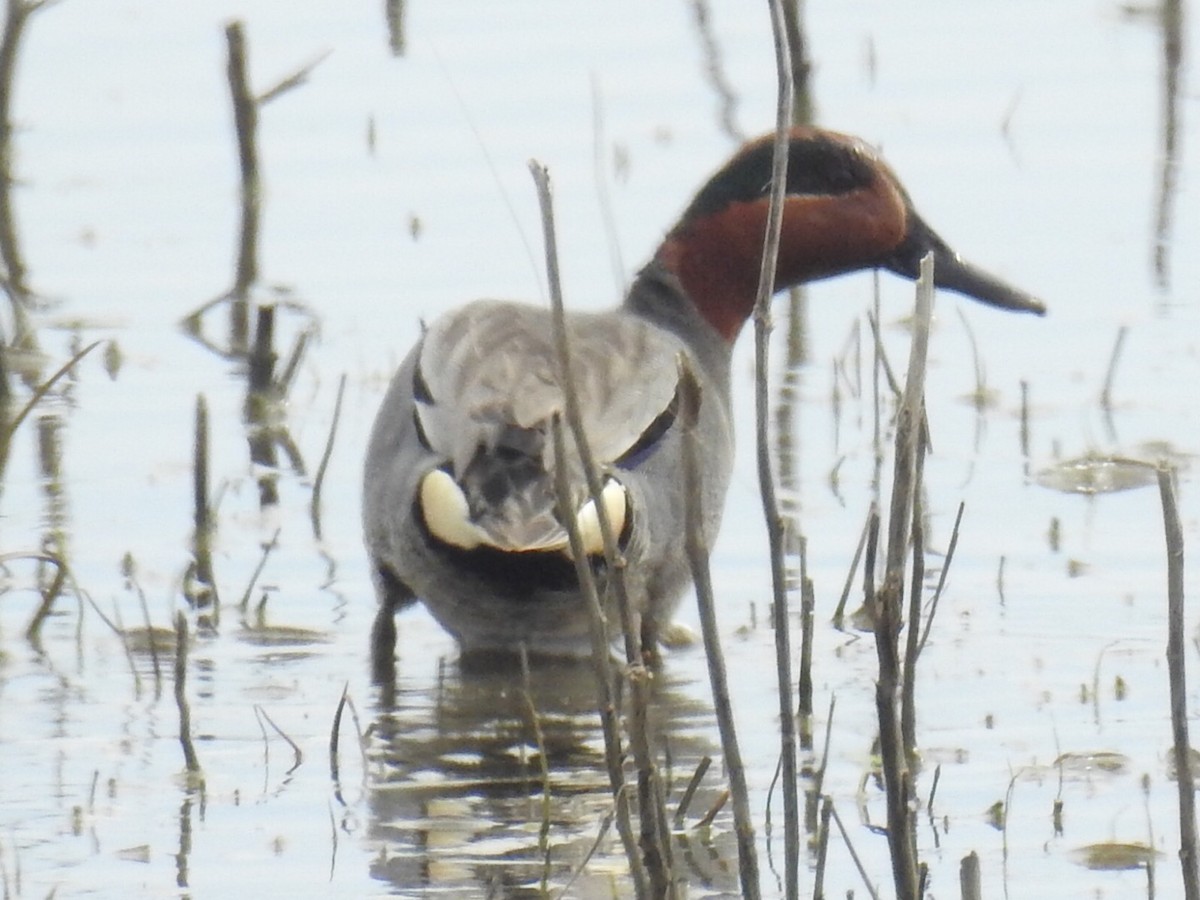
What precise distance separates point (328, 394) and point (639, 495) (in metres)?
2.46

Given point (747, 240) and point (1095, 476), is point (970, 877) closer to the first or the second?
point (1095, 476)

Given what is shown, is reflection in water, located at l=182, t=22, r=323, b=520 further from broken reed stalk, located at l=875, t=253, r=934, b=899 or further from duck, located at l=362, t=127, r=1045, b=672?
broken reed stalk, located at l=875, t=253, r=934, b=899

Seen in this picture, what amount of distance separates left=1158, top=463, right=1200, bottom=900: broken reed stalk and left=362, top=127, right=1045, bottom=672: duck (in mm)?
1428

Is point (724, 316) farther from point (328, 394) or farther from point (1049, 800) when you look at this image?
point (1049, 800)

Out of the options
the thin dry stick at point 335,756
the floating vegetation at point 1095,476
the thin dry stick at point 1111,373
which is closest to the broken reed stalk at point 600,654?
the thin dry stick at point 335,756

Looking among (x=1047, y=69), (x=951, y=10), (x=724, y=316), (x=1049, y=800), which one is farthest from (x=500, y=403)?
(x=951, y=10)

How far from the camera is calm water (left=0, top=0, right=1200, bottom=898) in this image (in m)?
5.34

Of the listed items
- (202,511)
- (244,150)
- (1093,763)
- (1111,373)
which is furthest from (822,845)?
(244,150)

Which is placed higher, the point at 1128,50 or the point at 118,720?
the point at 1128,50

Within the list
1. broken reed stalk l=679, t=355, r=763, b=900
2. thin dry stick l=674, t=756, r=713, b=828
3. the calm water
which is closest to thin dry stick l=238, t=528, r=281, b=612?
the calm water

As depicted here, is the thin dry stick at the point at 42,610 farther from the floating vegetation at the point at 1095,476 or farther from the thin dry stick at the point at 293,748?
the floating vegetation at the point at 1095,476

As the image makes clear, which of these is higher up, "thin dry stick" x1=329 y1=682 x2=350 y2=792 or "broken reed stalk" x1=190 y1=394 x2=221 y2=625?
"broken reed stalk" x1=190 y1=394 x2=221 y2=625

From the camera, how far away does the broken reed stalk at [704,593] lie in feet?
12.2

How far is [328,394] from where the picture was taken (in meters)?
8.44
